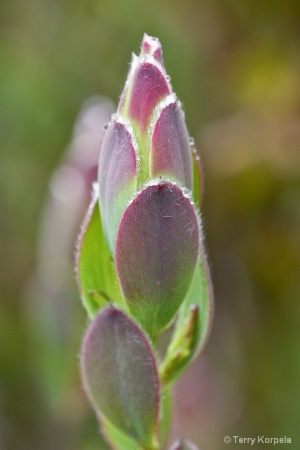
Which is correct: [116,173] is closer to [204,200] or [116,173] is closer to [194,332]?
[194,332]

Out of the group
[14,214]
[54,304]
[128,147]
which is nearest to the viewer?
[128,147]

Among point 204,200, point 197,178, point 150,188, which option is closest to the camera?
point 150,188

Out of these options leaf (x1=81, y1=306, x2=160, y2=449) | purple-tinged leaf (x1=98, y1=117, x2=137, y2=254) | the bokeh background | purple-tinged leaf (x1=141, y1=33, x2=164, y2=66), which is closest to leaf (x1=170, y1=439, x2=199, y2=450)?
leaf (x1=81, y1=306, x2=160, y2=449)

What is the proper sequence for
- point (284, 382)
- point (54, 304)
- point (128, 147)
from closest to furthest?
point (128, 147) < point (54, 304) < point (284, 382)

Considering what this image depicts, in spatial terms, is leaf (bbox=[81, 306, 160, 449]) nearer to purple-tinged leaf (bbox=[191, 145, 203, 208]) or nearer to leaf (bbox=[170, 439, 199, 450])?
leaf (bbox=[170, 439, 199, 450])

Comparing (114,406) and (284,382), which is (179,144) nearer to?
(114,406)

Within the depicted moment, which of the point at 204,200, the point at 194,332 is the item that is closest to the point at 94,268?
the point at 194,332

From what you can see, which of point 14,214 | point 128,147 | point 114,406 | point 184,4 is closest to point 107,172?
point 128,147
